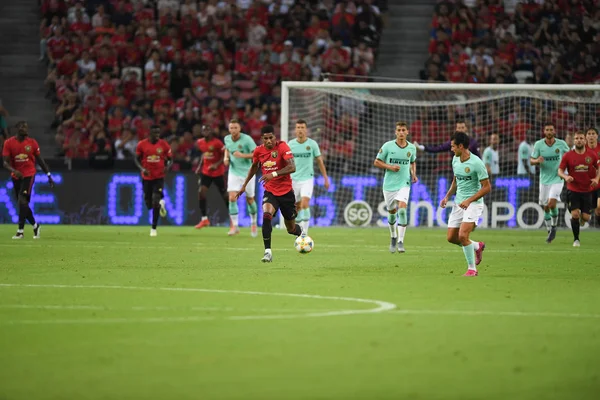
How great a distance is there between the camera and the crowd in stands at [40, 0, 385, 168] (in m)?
31.8

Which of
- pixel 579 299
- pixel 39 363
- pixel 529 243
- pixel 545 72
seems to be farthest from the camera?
pixel 545 72

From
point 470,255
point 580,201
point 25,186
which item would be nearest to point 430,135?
point 580,201

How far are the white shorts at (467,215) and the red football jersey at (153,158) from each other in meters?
11.6

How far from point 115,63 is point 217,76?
2.97 meters

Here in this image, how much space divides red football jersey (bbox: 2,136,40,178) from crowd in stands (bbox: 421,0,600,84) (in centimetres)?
1253

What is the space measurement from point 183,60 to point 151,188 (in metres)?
7.91

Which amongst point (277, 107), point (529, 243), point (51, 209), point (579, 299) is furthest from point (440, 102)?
point (579, 299)

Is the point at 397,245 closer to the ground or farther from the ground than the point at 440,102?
closer to the ground

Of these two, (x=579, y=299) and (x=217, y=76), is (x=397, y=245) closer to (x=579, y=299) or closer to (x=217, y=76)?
(x=579, y=299)

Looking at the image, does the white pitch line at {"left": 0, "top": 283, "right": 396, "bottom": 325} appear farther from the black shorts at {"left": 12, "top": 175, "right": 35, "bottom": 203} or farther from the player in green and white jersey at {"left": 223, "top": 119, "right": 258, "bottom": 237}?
the player in green and white jersey at {"left": 223, "top": 119, "right": 258, "bottom": 237}

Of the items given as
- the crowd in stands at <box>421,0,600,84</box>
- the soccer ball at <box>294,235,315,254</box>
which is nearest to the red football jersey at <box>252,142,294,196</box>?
the soccer ball at <box>294,235,315,254</box>

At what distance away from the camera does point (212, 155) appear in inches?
1057

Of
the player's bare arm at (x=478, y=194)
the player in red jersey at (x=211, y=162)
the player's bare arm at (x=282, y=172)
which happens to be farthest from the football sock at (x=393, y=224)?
the player in red jersey at (x=211, y=162)

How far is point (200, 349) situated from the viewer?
8336 mm
